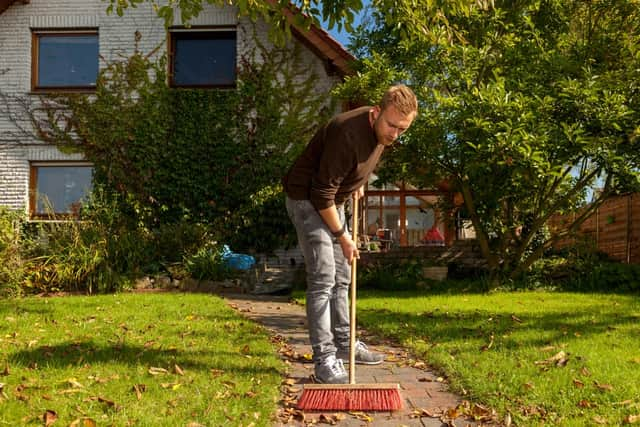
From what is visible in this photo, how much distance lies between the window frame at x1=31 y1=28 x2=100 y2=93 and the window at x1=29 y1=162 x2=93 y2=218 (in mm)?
1479

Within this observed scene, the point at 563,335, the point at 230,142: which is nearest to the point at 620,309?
the point at 563,335

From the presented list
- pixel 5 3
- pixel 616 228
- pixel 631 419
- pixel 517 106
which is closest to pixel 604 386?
pixel 631 419

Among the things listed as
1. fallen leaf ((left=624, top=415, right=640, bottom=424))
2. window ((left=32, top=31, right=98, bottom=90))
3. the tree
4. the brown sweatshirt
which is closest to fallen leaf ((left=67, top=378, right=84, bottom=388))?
the brown sweatshirt

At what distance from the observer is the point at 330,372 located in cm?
344

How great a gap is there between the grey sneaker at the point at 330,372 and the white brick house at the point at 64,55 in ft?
29.1

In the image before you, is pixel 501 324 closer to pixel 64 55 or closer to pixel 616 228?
pixel 616 228

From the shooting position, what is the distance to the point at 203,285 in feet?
30.6

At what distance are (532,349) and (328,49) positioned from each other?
7.83 metres

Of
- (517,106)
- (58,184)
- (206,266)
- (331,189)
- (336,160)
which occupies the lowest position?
(206,266)

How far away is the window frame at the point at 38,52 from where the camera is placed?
39.7 feet

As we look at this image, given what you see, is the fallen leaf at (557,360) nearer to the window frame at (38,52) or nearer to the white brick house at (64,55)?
the white brick house at (64,55)

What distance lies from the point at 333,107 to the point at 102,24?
4.91m

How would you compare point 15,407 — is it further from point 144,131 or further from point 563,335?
point 144,131

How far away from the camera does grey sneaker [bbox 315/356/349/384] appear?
3.42 meters
